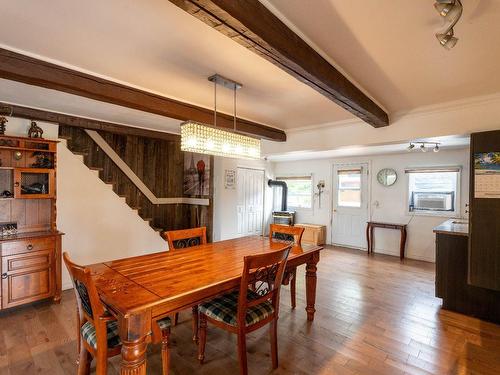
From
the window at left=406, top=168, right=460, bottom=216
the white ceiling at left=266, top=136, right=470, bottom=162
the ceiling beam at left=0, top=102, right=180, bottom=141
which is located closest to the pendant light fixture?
the white ceiling at left=266, top=136, right=470, bottom=162

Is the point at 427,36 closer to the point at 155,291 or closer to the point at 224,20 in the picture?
the point at 224,20

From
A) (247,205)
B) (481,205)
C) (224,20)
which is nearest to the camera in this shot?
(224,20)

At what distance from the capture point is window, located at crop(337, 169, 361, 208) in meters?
6.12

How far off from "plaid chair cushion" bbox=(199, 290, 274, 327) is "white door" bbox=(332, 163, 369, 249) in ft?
15.0

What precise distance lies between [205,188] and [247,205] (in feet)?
4.42

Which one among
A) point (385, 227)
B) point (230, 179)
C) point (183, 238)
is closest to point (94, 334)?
point (183, 238)

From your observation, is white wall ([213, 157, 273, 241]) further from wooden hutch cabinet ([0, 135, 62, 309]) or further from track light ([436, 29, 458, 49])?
track light ([436, 29, 458, 49])

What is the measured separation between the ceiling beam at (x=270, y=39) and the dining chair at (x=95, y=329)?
1455 mm

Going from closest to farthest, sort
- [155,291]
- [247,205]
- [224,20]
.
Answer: [224,20] < [155,291] < [247,205]

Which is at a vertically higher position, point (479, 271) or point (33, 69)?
point (33, 69)

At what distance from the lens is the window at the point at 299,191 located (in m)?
6.93

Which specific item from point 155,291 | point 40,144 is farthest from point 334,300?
point 40,144

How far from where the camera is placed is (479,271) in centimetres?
269

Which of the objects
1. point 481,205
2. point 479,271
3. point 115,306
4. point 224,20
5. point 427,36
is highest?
point 427,36
